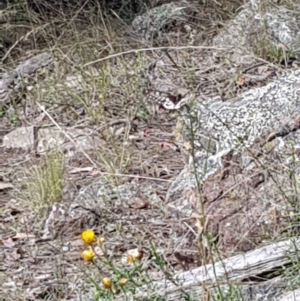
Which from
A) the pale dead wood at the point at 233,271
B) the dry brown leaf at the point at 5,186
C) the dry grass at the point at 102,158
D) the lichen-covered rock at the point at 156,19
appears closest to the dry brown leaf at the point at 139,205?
the dry grass at the point at 102,158

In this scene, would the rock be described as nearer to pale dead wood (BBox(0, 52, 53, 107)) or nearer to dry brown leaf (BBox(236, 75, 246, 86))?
pale dead wood (BBox(0, 52, 53, 107))

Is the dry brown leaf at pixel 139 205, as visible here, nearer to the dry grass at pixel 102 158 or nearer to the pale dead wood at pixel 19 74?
the dry grass at pixel 102 158

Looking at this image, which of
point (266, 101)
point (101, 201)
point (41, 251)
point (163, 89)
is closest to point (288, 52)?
point (163, 89)

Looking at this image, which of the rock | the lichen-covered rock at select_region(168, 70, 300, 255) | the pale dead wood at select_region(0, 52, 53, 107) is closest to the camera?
the lichen-covered rock at select_region(168, 70, 300, 255)

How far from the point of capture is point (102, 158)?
11.5 ft

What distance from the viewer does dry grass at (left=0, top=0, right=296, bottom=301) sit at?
2781 mm

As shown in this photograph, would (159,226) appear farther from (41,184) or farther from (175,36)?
(175,36)

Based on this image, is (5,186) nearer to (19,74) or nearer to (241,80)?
(19,74)

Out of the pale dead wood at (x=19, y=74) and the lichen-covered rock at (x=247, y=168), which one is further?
the pale dead wood at (x=19, y=74)

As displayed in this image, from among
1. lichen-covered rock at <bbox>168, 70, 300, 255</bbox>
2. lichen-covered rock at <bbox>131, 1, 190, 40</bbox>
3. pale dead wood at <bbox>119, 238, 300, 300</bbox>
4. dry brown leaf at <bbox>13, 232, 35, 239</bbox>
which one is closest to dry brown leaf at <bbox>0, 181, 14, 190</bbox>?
dry brown leaf at <bbox>13, 232, 35, 239</bbox>

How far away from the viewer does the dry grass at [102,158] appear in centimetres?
278

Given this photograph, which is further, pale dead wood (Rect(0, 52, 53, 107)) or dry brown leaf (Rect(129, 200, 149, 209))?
pale dead wood (Rect(0, 52, 53, 107))

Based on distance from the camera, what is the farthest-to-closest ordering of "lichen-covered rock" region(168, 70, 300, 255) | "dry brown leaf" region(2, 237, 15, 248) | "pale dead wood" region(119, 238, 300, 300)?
"dry brown leaf" region(2, 237, 15, 248)
"lichen-covered rock" region(168, 70, 300, 255)
"pale dead wood" region(119, 238, 300, 300)

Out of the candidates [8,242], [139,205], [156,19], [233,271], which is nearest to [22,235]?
[8,242]
